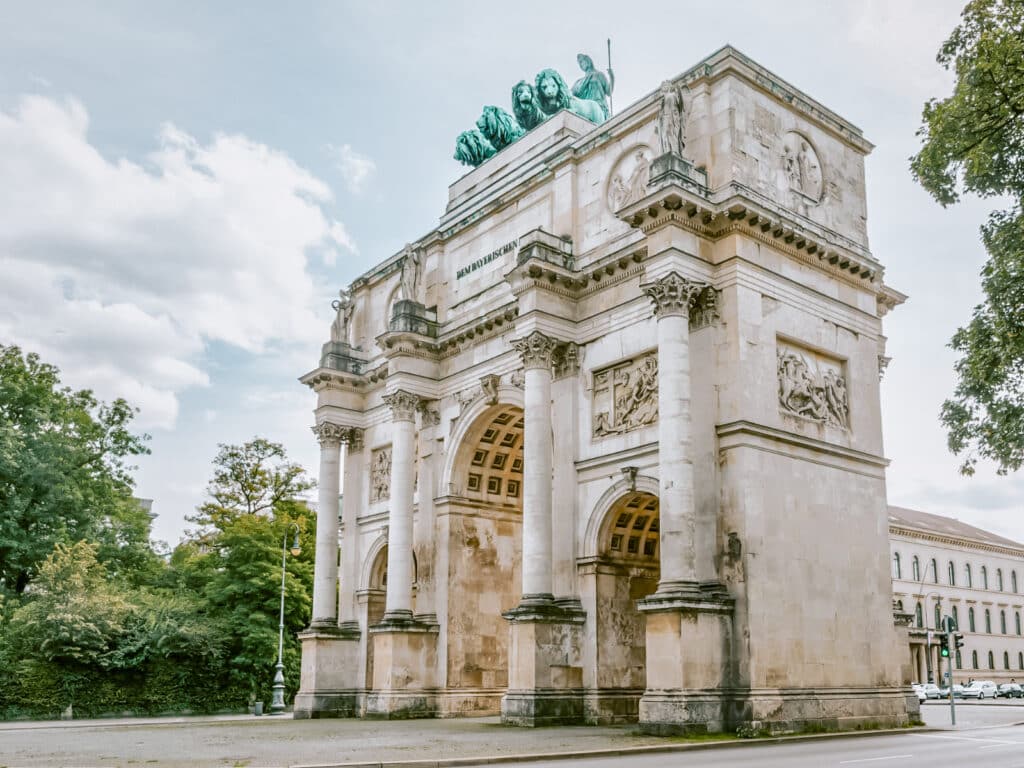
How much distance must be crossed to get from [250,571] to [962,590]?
5645 centimetres

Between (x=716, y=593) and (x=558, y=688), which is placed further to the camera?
(x=558, y=688)

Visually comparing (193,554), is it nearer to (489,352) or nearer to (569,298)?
(489,352)

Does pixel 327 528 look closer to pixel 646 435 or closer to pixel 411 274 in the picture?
pixel 411 274

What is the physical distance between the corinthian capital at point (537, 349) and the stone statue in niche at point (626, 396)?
138cm

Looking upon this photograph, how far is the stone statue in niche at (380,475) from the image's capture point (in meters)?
35.7

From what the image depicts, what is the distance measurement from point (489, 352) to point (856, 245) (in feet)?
35.8

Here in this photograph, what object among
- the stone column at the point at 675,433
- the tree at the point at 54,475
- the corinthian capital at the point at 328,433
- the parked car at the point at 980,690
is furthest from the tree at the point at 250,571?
the parked car at the point at 980,690

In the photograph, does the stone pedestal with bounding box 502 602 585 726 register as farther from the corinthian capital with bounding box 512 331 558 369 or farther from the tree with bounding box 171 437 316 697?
the tree with bounding box 171 437 316 697

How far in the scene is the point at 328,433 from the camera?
36.2 m

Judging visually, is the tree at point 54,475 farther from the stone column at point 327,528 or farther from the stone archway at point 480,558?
the stone archway at point 480,558

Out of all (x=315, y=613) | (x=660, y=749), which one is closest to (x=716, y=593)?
(x=660, y=749)

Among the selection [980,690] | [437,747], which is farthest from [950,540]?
[437,747]

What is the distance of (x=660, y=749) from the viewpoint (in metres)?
18.0

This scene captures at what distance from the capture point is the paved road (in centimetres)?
1573
